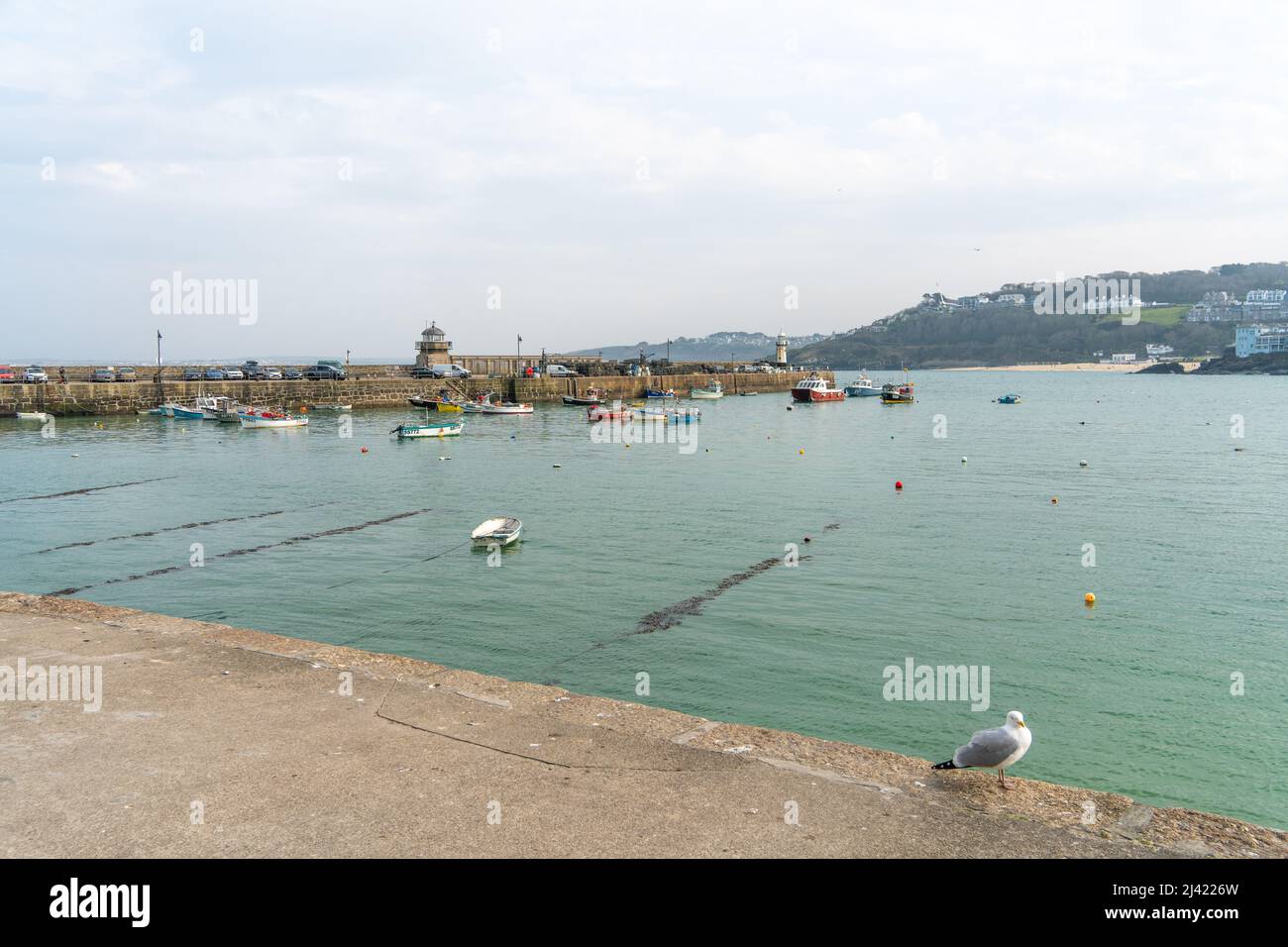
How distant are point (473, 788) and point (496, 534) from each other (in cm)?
1790

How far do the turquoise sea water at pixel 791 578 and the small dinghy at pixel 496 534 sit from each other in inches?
26.2

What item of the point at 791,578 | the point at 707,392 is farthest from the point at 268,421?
the point at 707,392

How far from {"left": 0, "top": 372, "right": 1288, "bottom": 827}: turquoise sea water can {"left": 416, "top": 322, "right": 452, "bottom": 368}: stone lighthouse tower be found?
4826 cm

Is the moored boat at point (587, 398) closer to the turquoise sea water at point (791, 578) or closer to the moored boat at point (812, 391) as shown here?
the moored boat at point (812, 391)

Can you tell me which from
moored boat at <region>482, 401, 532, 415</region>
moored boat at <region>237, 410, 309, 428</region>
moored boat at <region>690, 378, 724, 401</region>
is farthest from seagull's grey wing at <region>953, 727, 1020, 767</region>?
moored boat at <region>690, 378, 724, 401</region>

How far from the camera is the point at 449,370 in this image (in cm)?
8969

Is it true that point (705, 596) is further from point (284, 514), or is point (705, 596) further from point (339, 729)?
point (284, 514)

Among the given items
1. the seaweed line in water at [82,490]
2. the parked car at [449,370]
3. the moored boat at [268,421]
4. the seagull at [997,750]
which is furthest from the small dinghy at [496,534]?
the parked car at [449,370]

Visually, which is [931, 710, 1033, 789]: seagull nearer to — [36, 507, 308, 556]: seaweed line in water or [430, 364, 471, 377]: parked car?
[36, 507, 308, 556]: seaweed line in water

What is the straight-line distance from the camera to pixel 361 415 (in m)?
75.3

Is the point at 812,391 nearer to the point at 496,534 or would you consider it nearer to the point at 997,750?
the point at 496,534
